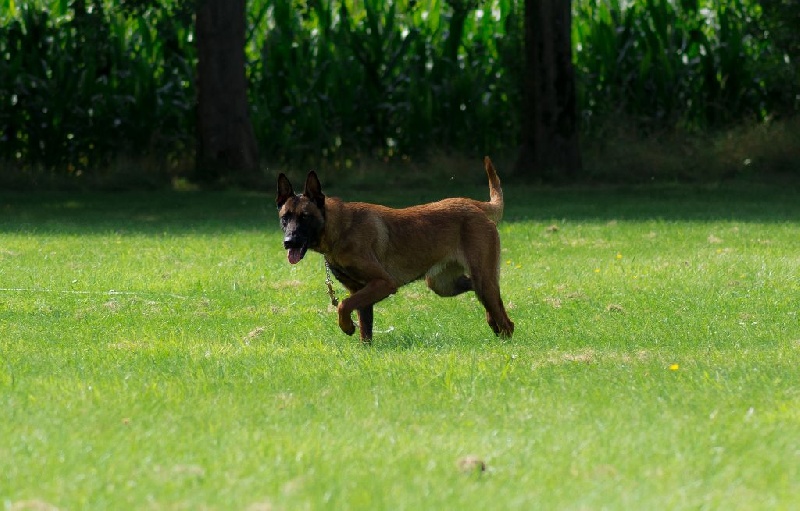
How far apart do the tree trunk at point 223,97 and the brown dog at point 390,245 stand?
516 inches

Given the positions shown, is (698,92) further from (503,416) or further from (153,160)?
(503,416)

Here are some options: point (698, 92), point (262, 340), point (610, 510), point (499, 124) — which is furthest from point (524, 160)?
point (610, 510)

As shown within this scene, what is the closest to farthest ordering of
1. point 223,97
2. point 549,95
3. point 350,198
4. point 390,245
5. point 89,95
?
point 390,245, point 350,198, point 223,97, point 549,95, point 89,95

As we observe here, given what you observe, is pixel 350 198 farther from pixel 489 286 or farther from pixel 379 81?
pixel 489 286

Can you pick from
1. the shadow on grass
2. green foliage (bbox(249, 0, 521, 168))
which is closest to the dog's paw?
the shadow on grass

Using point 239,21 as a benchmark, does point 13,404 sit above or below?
below

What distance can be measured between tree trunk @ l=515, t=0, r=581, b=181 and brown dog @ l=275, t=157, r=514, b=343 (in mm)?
13235

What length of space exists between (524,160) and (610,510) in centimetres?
1877

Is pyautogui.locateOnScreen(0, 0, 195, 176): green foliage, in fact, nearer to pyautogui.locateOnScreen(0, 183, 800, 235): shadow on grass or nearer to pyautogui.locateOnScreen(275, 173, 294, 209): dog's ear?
pyautogui.locateOnScreen(0, 183, 800, 235): shadow on grass

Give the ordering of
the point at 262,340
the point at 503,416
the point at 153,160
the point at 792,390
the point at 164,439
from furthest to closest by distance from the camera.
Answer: the point at 153,160, the point at 262,340, the point at 792,390, the point at 503,416, the point at 164,439

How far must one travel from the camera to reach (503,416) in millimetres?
7031

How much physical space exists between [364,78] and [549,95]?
3.87 meters

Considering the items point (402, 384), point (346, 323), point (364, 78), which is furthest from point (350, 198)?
point (402, 384)

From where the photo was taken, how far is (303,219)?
9.23 meters
